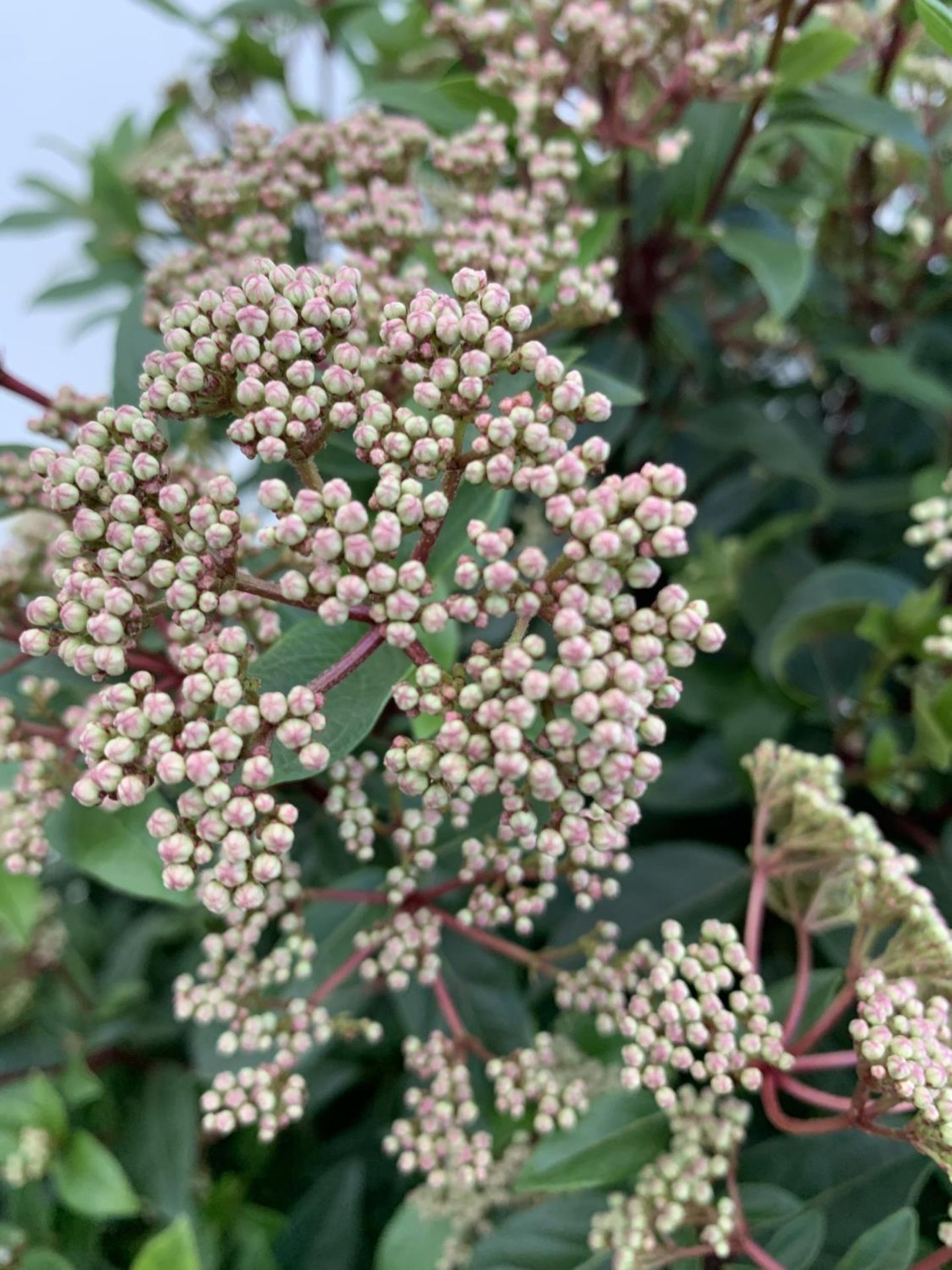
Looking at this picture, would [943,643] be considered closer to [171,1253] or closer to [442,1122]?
[442,1122]

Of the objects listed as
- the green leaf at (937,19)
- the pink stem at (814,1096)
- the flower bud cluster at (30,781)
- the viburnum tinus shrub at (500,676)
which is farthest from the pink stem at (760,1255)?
the green leaf at (937,19)

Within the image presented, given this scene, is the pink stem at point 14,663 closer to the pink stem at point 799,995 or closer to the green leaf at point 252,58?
the pink stem at point 799,995

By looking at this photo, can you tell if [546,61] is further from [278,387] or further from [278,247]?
[278,387]

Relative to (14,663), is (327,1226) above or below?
below

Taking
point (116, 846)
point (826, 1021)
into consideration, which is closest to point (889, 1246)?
point (826, 1021)

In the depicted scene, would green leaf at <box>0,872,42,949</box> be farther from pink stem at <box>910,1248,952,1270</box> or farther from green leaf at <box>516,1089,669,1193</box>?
pink stem at <box>910,1248,952,1270</box>

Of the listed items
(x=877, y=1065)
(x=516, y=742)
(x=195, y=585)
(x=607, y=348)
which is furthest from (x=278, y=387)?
(x=607, y=348)
